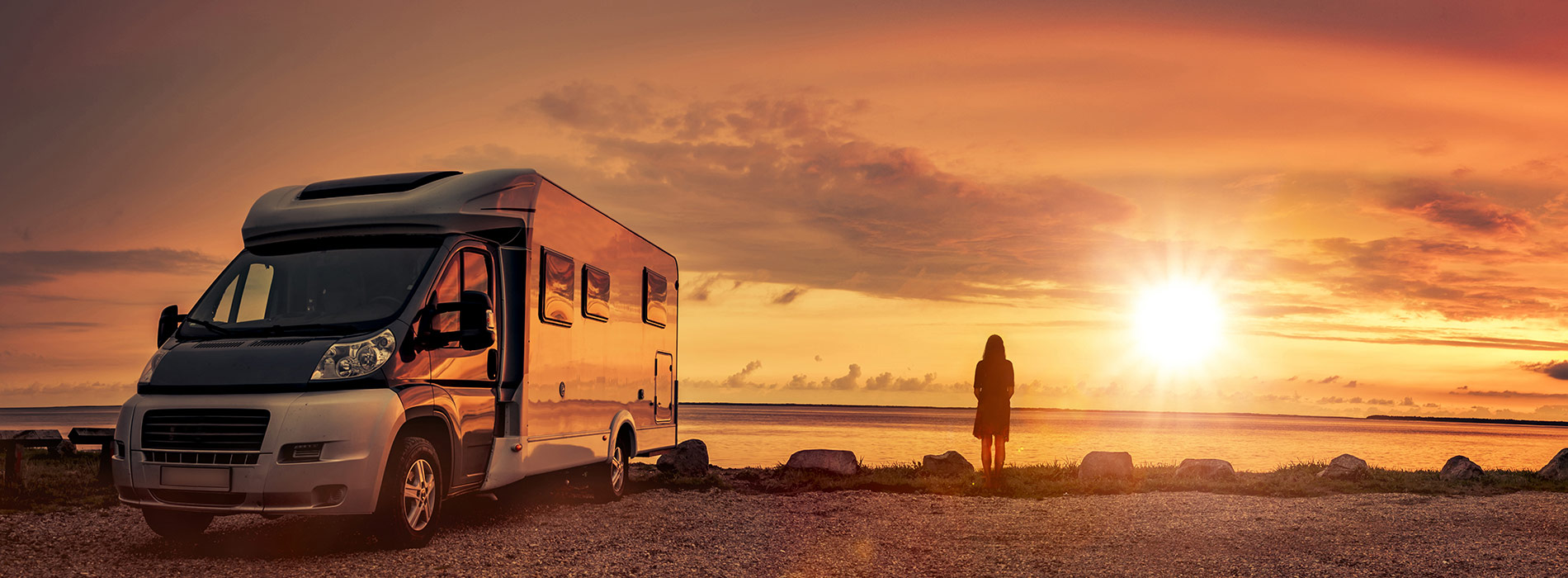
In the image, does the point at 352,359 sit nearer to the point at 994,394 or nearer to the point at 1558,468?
the point at 994,394

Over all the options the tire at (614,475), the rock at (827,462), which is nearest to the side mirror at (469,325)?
the tire at (614,475)

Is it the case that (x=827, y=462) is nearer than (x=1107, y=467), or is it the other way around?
(x=1107, y=467)

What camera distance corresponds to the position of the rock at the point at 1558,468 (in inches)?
672

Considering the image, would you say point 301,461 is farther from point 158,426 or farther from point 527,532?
point 527,532

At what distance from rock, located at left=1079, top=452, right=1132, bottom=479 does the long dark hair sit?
114 inches

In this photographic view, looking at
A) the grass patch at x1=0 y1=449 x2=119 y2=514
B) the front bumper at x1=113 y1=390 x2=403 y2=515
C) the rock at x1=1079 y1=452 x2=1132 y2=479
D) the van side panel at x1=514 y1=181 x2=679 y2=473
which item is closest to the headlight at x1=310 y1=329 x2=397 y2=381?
the front bumper at x1=113 y1=390 x2=403 y2=515

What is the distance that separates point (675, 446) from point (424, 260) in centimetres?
753

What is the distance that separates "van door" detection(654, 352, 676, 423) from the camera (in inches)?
573

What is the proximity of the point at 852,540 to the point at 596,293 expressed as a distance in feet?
13.5

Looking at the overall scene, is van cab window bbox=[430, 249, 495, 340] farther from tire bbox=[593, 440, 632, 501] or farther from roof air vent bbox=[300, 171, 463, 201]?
tire bbox=[593, 440, 632, 501]

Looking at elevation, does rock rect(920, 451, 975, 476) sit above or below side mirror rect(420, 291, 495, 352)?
below

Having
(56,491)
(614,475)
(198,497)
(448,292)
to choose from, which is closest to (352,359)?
(448,292)

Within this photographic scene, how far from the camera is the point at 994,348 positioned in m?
14.9

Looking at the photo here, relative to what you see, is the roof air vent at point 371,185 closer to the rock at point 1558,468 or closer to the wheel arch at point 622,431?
the wheel arch at point 622,431
